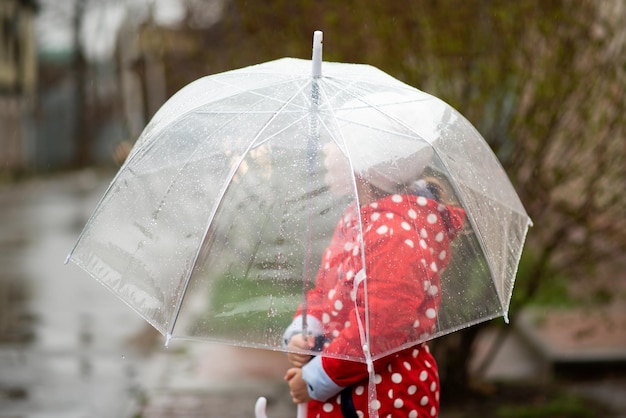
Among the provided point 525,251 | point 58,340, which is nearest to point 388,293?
point 525,251

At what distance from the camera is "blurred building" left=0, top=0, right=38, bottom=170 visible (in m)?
36.8

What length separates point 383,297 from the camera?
298 cm

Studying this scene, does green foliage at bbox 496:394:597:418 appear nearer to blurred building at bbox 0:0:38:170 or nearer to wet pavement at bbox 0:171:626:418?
wet pavement at bbox 0:171:626:418

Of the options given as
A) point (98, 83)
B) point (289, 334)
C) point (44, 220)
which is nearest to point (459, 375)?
point (289, 334)

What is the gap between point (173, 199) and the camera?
3195 millimetres

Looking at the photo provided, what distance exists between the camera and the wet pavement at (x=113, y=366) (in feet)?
22.3

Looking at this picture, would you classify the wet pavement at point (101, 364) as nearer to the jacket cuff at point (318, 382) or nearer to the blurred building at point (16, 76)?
the jacket cuff at point (318, 382)

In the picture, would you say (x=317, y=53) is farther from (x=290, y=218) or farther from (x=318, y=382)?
(x=318, y=382)

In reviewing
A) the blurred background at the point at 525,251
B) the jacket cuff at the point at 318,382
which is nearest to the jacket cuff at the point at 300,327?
the jacket cuff at the point at 318,382

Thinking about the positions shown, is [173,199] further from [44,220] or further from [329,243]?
[44,220]

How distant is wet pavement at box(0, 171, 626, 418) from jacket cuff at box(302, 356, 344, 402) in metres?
3.46

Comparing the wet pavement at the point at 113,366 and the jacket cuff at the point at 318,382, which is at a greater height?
the jacket cuff at the point at 318,382

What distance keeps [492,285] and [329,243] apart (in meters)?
0.64

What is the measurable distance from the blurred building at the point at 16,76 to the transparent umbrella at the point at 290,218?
32.7 meters
